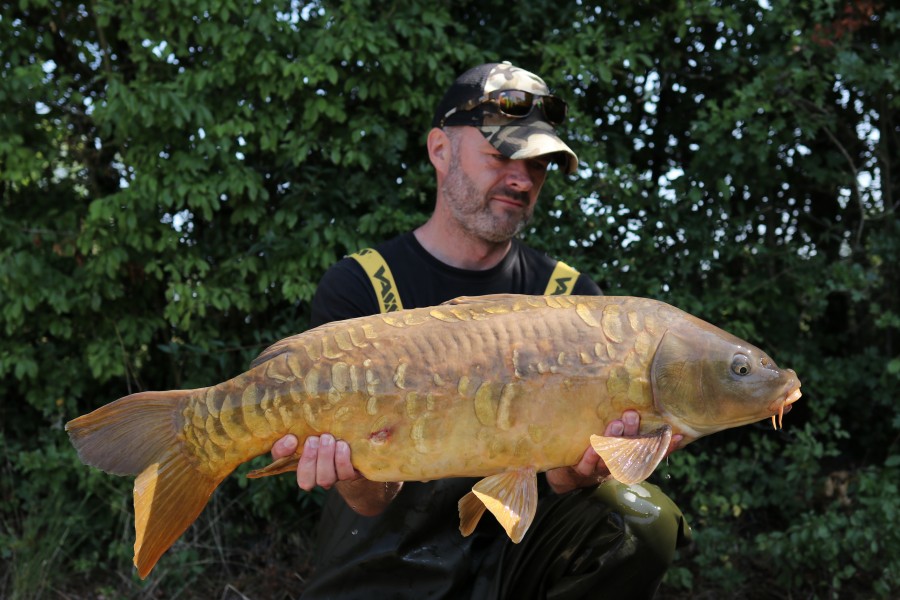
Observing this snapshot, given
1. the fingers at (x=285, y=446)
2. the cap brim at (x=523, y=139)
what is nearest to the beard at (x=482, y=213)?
the cap brim at (x=523, y=139)

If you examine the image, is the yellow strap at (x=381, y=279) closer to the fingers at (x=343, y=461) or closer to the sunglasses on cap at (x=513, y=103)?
the sunglasses on cap at (x=513, y=103)

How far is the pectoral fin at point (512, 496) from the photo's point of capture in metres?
1.85

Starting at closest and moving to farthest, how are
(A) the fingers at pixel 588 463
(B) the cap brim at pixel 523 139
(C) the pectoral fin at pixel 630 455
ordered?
(C) the pectoral fin at pixel 630 455, (A) the fingers at pixel 588 463, (B) the cap brim at pixel 523 139

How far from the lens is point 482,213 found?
2652 mm

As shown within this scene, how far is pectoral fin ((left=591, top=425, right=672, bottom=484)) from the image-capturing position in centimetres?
180

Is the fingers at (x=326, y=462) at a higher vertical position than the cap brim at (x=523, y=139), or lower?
lower

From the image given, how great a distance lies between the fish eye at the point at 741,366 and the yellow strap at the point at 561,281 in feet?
2.83

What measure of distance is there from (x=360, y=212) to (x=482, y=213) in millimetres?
1102

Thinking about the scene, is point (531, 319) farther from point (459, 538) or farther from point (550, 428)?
point (459, 538)

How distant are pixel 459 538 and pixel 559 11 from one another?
2151mm

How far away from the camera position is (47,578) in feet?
11.3

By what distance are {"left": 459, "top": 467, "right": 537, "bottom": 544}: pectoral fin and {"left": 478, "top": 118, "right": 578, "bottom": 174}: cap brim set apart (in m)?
0.99

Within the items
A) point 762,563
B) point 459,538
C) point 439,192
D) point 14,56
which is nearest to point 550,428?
point 459,538

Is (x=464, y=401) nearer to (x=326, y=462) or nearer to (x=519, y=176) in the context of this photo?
(x=326, y=462)
